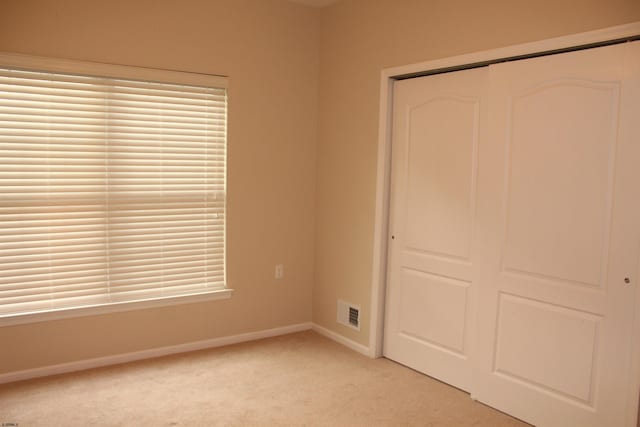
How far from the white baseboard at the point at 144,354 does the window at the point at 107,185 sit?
381 millimetres

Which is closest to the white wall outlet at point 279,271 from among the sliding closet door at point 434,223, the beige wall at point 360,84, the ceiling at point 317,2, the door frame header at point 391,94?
the beige wall at point 360,84

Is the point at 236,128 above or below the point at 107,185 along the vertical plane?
above

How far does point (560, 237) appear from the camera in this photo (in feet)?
9.36

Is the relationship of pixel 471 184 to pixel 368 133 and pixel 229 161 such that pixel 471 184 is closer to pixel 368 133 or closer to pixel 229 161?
pixel 368 133

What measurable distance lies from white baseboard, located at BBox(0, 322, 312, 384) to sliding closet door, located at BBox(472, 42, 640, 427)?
1788 mm

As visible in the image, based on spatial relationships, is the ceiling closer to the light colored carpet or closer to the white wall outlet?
the white wall outlet

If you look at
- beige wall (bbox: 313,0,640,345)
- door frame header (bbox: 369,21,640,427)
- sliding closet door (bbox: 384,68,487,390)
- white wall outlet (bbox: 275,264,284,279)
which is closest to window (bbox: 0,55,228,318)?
white wall outlet (bbox: 275,264,284,279)

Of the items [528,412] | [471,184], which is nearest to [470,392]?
[528,412]

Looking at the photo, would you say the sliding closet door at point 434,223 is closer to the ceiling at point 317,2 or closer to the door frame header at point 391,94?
the door frame header at point 391,94

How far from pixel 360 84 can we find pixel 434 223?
127 centimetres

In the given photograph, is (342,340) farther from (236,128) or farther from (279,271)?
(236,128)

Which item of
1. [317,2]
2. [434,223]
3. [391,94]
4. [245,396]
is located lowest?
[245,396]

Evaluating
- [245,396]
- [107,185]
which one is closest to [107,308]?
[107,185]

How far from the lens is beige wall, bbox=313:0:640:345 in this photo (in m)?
3.16
